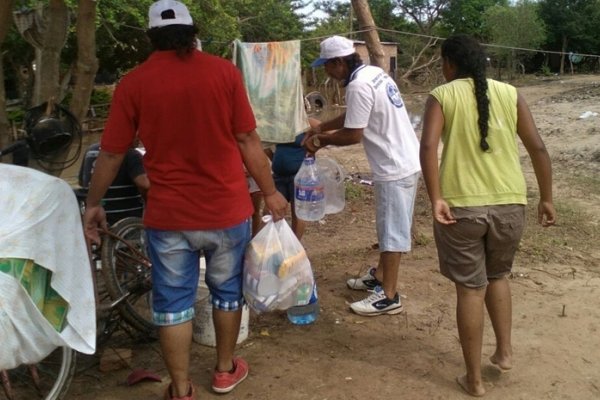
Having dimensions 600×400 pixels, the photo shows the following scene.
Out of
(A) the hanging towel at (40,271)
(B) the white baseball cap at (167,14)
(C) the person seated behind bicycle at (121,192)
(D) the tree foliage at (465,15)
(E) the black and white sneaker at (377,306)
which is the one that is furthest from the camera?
(D) the tree foliage at (465,15)

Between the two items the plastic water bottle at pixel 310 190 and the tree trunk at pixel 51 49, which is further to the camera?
the tree trunk at pixel 51 49

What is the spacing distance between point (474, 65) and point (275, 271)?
4.30 feet

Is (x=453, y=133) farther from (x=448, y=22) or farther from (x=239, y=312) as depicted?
Answer: (x=448, y=22)

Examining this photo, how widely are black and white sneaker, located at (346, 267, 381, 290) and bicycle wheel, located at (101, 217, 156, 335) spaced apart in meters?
1.48

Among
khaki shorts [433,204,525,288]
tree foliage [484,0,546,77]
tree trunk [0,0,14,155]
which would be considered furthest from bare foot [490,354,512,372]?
tree foliage [484,0,546,77]

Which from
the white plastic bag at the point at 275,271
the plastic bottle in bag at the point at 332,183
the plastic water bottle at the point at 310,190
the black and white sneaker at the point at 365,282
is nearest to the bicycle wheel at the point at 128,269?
the white plastic bag at the point at 275,271

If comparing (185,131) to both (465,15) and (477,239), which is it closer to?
(477,239)

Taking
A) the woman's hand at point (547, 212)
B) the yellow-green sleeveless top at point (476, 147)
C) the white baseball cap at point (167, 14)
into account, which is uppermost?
the white baseball cap at point (167, 14)

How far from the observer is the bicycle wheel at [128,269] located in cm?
309

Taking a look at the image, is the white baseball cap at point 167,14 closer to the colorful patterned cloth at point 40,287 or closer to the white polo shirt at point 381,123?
the colorful patterned cloth at point 40,287

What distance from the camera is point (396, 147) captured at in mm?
3611

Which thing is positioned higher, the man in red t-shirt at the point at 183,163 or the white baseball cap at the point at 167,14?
the white baseball cap at the point at 167,14

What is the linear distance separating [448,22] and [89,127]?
1225 inches

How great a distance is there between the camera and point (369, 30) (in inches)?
210
